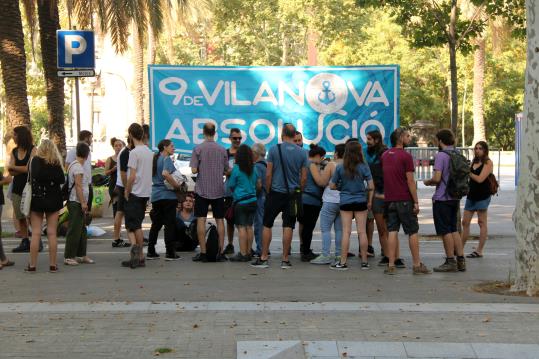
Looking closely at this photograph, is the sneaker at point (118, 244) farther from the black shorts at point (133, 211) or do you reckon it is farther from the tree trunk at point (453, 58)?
the tree trunk at point (453, 58)

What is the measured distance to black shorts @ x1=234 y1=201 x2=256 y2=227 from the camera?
39.5 ft

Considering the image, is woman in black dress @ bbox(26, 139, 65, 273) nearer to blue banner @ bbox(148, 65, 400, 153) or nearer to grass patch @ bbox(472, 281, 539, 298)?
blue banner @ bbox(148, 65, 400, 153)

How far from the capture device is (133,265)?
11625 mm

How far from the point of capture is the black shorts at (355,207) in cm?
1148

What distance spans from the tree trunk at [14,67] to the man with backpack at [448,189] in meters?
9.83

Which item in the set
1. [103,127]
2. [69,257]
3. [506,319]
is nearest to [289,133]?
[69,257]

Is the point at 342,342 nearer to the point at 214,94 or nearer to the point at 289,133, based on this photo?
the point at 289,133

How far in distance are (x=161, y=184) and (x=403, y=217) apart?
3.26 meters

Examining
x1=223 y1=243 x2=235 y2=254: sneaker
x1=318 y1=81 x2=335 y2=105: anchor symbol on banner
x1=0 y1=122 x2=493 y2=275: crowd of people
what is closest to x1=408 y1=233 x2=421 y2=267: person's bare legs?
x1=0 y1=122 x2=493 y2=275: crowd of people

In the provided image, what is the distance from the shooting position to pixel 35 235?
1122 centimetres

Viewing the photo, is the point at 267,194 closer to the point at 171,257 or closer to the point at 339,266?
the point at 339,266

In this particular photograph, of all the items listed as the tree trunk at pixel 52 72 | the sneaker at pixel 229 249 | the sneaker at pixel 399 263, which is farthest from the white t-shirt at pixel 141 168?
the tree trunk at pixel 52 72

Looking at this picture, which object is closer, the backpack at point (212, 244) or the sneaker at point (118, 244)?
the backpack at point (212, 244)

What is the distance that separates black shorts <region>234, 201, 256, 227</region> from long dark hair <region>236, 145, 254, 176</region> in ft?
1.36
